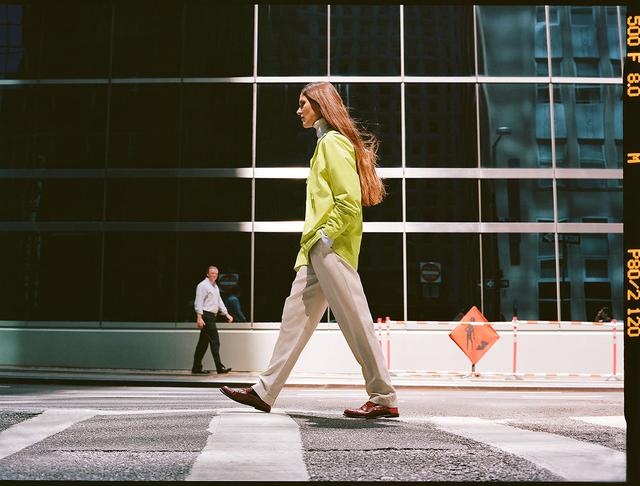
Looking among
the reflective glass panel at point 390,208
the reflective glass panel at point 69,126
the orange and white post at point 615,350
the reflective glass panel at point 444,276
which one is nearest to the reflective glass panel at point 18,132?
the reflective glass panel at point 69,126

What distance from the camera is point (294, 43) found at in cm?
2023

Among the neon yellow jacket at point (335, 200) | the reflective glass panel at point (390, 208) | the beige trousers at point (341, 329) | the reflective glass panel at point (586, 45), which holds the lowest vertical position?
the beige trousers at point (341, 329)

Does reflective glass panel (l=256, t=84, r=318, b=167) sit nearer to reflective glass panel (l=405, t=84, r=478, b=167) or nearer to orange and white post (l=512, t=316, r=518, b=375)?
reflective glass panel (l=405, t=84, r=478, b=167)

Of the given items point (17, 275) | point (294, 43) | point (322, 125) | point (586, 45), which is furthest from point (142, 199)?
point (322, 125)

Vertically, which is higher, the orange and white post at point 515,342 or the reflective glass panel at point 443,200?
the reflective glass panel at point 443,200

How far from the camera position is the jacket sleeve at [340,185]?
521 centimetres

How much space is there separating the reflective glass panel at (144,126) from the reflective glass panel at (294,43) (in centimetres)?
232

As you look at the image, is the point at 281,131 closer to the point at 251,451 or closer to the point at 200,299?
the point at 200,299

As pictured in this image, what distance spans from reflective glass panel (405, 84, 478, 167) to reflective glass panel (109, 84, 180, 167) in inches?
218

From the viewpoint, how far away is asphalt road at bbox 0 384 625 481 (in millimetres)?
3088

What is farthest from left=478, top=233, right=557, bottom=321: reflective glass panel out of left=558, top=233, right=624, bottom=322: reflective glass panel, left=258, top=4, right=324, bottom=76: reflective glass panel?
Answer: left=258, top=4, right=324, bottom=76: reflective glass panel

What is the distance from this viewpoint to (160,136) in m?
20.0

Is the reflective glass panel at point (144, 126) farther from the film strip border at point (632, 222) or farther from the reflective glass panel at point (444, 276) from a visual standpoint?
the film strip border at point (632, 222)

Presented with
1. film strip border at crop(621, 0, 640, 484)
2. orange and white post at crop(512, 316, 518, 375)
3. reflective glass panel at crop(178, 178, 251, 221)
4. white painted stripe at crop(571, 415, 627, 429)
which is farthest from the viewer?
reflective glass panel at crop(178, 178, 251, 221)
